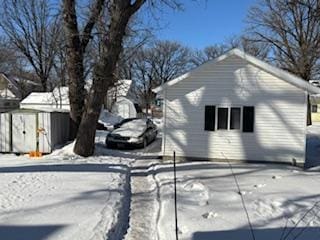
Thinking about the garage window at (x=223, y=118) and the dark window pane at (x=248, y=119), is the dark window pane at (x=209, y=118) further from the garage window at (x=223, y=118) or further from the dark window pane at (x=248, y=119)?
the dark window pane at (x=248, y=119)

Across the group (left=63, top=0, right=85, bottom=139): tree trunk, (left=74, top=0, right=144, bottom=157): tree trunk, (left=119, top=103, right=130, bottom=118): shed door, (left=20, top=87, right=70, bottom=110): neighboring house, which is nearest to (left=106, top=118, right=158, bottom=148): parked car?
(left=63, top=0, right=85, bottom=139): tree trunk

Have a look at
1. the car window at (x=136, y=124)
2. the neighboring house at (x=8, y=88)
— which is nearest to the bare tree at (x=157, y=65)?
the neighboring house at (x=8, y=88)

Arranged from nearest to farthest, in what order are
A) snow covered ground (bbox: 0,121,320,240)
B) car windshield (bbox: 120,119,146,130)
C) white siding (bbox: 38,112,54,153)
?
snow covered ground (bbox: 0,121,320,240) < white siding (bbox: 38,112,54,153) < car windshield (bbox: 120,119,146,130)

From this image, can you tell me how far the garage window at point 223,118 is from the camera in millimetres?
18328

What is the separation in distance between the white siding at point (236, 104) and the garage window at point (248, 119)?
16 cm

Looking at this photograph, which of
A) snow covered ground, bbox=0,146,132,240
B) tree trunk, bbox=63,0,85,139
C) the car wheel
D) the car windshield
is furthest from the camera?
the car windshield

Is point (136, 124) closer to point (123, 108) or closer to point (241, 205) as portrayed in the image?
point (241, 205)

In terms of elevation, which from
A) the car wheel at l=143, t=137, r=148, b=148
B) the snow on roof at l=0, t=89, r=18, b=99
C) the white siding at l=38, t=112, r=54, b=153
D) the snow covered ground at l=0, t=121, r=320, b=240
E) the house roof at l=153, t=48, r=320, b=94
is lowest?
the car wheel at l=143, t=137, r=148, b=148

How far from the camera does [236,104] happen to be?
18156 mm

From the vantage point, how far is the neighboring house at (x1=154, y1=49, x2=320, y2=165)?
17766 mm

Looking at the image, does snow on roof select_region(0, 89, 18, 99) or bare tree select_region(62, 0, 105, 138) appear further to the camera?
snow on roof select_region(0, 89, 18, 99)

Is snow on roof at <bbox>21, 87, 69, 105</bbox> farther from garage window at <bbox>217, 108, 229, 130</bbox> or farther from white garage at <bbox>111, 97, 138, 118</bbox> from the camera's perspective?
garage window at <bbox>217, 108, 229, 130</bbox>

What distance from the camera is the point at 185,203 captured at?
9.69m

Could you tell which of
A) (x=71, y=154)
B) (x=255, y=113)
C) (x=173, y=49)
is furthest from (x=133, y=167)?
(x=173, y=49)
